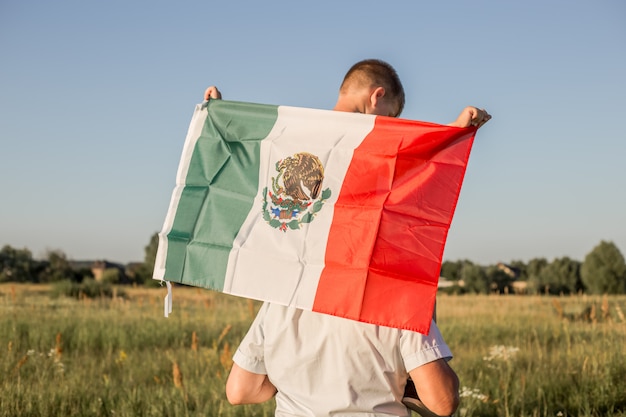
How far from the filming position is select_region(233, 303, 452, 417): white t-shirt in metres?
2.07

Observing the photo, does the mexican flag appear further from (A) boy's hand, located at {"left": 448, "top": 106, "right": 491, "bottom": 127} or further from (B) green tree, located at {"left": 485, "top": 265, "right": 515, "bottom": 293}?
(B) green tree, located at {"left": 485, "top": 265, "right": 515, "bottom": 293}

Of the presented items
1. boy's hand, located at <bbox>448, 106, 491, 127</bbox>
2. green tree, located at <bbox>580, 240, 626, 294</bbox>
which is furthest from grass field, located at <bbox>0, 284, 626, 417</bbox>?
green tree, located at <bbox>580, 240, 626, 294</bbox>

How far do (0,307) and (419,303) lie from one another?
10.1 metres

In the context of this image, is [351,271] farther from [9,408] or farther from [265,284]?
[9,408]

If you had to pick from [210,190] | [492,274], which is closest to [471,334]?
[210,190]

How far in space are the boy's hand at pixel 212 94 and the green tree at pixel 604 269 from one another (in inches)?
2178

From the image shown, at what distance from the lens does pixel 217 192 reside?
8.83ft

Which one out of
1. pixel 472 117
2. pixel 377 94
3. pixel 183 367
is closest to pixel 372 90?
pixel 377 94

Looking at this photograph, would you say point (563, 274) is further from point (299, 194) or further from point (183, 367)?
point (299, 194)

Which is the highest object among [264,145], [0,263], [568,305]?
[264,145]

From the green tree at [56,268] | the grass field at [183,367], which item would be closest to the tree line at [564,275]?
the green tree at [56,268]

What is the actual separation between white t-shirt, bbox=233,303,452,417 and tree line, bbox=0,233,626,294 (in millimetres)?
30730

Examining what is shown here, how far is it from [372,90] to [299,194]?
45cm

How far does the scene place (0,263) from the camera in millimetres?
42812
